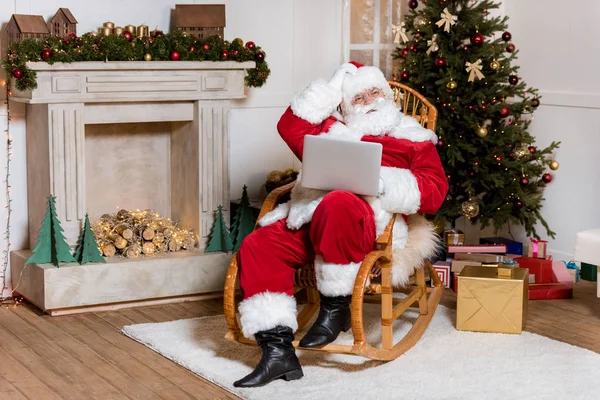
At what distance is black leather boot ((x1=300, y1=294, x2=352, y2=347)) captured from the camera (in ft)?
11.2

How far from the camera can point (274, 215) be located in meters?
3.65

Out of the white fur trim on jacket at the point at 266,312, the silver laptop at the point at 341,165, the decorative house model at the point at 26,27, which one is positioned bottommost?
the white fur trim on jacket at the point at 266,312

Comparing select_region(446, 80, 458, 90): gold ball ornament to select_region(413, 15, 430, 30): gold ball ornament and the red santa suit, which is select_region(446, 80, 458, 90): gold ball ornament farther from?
the red santa suit

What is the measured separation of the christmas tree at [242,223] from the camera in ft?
15.4

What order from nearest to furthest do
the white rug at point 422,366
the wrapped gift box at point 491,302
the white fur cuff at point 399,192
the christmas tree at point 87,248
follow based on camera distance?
the white rug at point 422,366 → the white fur cuff at point 399,192 → the wrapped gift box at point 491,302 → the christmas tree at point 87,248

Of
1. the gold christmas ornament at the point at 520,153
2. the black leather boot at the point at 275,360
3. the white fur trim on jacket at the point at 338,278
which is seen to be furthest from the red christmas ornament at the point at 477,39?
the black leather boot at the point at 275,360

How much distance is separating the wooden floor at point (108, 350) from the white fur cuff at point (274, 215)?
0.66 meters

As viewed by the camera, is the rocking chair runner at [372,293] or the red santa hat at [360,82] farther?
the red santa hat at [360,82]

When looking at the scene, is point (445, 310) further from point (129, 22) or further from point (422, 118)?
point (129, 22)

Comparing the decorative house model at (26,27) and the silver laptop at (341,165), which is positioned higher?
the decorative house model at (26,27)

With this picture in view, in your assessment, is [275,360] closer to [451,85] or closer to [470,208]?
[470,208]

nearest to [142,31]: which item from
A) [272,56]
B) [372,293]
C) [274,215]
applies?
[272,56]

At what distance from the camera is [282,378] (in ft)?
11.1

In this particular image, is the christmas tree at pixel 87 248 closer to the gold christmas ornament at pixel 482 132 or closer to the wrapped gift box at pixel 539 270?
the gold christmas ornament at pixel 482 132
